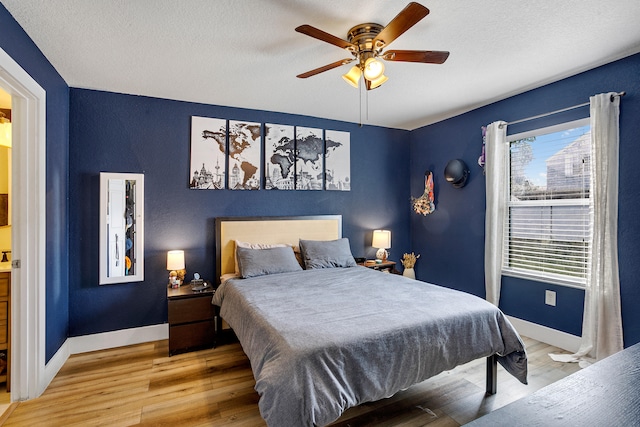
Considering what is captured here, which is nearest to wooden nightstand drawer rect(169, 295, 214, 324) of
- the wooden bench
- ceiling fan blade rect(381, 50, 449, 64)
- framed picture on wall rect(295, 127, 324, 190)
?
framed picture on wall rect(295, 127, 324, 190)

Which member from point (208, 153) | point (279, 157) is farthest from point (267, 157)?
point (208, 153)

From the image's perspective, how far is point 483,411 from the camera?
2080 mm

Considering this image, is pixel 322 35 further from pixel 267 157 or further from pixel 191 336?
pixel 191 336

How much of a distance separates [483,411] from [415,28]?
8.62 feet

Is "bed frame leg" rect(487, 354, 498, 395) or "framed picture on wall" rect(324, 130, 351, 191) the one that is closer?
"bed frame leg" rect(487, 354, 498, 395)

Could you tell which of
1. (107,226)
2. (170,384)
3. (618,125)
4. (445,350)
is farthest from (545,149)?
(107,226)

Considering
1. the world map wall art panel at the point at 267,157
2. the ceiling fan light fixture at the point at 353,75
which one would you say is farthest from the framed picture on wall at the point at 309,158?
the ceiling fan light fixture at the point at 353,75

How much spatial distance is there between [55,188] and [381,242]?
11.8ft

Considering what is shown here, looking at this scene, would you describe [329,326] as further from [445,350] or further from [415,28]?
[415,28]

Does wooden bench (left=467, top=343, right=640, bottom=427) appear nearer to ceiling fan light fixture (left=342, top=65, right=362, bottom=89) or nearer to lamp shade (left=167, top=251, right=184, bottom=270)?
ceiling fan light fixture (left=342, top=65, right=362, bottom=89)

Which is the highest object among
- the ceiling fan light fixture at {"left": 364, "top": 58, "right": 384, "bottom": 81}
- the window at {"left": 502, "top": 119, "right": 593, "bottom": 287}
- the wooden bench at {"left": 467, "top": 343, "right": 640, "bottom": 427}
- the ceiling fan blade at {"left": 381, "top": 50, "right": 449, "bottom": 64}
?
the ceiling fan blade at {"left": 381, "top": 50, "right": 449, "bottom": 64}

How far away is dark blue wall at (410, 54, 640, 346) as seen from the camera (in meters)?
2.55

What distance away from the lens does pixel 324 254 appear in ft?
11.9

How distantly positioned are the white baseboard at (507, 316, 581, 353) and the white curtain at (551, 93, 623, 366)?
9.0 inches
